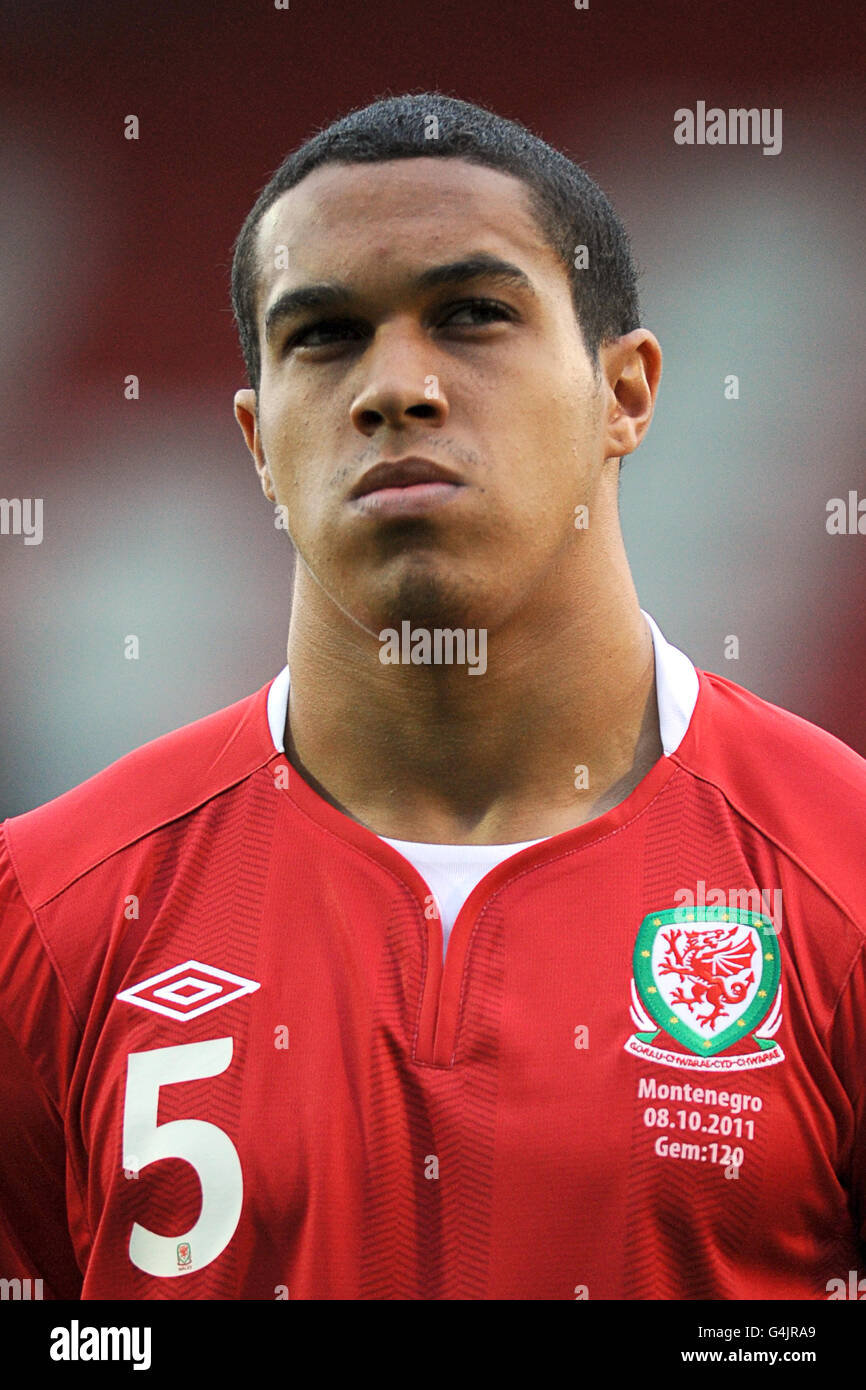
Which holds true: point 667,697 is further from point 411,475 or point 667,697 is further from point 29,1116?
point 29,1116

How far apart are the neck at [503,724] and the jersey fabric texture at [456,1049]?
0.06m

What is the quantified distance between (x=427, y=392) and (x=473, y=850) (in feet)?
1.75

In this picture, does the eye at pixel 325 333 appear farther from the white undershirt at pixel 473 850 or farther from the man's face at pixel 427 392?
the white undershirt at pixel 473 850

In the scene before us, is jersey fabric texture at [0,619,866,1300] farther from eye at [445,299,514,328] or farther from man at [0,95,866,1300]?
eye at [445,299,514,328]

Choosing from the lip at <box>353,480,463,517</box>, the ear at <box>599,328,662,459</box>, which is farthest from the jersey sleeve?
the ear at <box>599,328,662,459</box>

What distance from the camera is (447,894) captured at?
5.34 ft

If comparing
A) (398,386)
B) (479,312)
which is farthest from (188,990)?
(479,312)

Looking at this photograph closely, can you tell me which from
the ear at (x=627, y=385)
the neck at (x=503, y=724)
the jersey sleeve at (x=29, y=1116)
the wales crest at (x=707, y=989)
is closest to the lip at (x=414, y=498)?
the neck at (x=503, y=724)

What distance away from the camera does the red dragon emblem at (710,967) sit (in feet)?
4.99

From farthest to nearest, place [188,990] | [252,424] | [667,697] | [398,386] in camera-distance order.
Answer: [252,424] → [667,697] → [188,990] → [398,386]

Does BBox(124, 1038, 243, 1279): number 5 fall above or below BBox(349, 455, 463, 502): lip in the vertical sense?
below

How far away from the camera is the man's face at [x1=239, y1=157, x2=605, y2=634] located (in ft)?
4.98

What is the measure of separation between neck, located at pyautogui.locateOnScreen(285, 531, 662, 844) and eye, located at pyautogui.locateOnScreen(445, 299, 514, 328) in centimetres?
30

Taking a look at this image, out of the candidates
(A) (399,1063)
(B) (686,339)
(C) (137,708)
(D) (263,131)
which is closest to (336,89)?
(D) (263,131)
